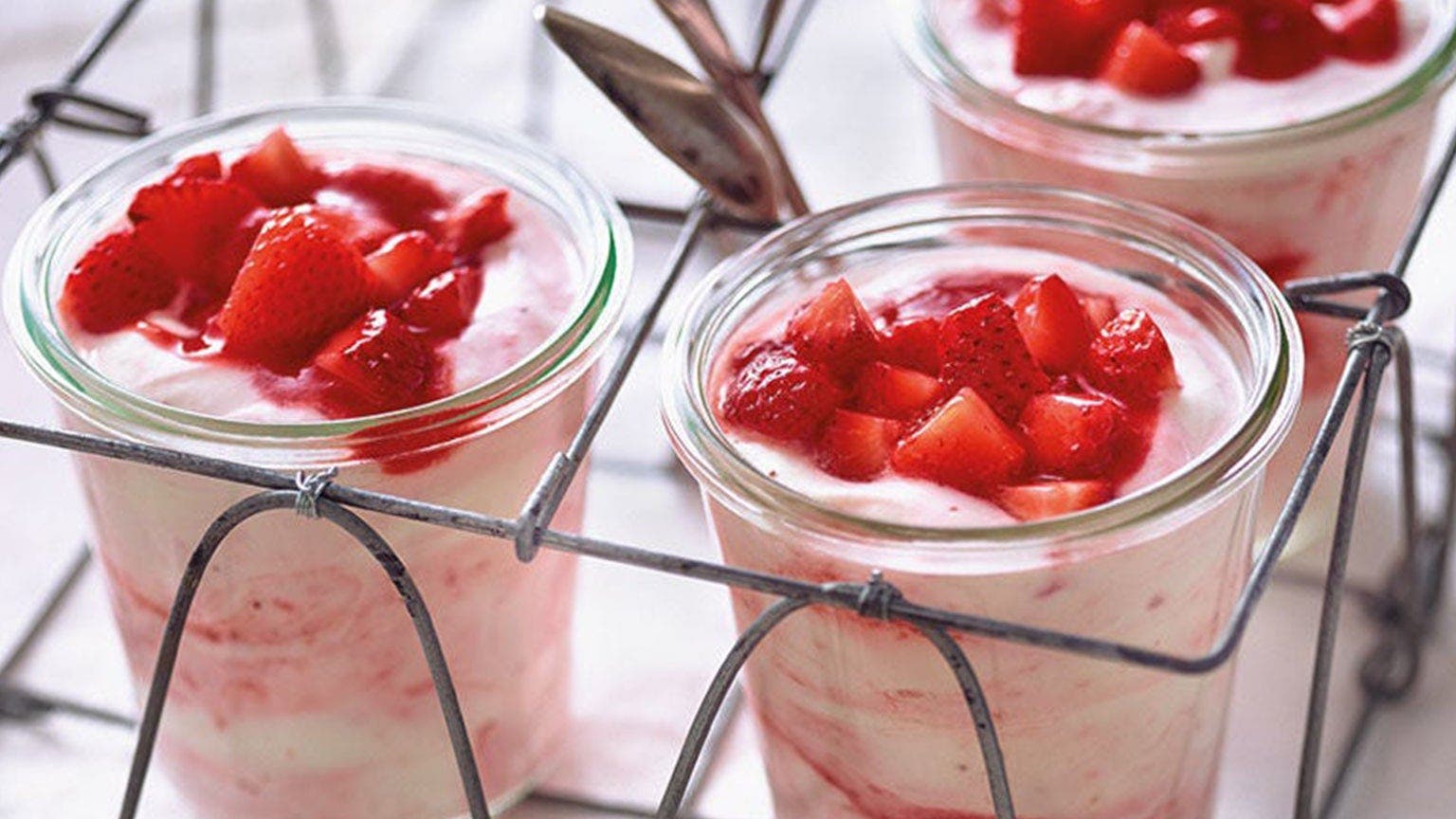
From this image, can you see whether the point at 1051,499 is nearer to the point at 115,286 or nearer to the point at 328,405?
the point at 328,405

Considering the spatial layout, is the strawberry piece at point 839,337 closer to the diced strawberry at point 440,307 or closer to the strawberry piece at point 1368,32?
the diced strawberry at point 440,307

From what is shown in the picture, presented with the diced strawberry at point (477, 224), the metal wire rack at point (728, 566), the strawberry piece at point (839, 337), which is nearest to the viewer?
the metal wire rack at point (728, 566)

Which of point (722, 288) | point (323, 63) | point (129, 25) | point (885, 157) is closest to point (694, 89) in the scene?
point (722, 288)

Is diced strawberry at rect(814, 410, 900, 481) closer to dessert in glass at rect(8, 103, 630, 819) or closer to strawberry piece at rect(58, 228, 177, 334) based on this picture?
dessert in glass at rect(8, 103, 630, 819)

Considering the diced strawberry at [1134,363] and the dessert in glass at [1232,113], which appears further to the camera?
the dessert in glass at [1232,113]

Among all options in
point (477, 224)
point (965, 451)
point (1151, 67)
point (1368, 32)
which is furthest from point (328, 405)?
point (1368, 32)

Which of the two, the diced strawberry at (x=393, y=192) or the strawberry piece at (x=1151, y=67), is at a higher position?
the strawberry piece at (x=1151, y=67)

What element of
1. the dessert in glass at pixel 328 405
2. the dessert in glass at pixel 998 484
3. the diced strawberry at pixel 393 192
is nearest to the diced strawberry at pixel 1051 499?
the dessert in glass at pixel 998 484

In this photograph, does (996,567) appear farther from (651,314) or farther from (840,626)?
(651,314)
